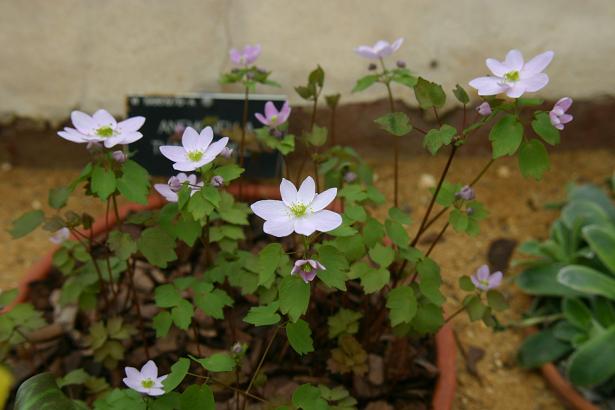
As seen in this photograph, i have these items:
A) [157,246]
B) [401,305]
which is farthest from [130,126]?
[401,305]

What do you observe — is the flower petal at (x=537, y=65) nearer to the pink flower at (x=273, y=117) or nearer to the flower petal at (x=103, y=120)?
the pink flower at (x=273, y=117)

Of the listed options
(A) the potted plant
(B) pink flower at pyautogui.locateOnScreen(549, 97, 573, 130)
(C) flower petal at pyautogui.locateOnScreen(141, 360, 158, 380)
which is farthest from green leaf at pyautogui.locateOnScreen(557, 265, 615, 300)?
(C) flower petal at pyautogui.locateOnScreen(141, 360, 158, 380)

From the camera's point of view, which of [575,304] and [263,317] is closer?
[263,317]

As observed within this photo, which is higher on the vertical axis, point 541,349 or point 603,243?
point 603,243

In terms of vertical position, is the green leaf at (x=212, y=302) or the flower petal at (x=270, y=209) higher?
the flower petal at (x=270, y=209)

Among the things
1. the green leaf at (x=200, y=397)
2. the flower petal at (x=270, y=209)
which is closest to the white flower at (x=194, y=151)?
the flower petal at (x=270, y=209)

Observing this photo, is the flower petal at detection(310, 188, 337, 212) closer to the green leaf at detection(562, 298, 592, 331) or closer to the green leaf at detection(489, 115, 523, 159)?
the green leaf at detection(489, 115, 523, 159)

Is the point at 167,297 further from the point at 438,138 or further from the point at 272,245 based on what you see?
the point at 438,138
